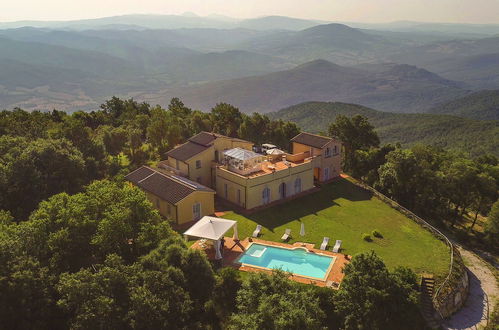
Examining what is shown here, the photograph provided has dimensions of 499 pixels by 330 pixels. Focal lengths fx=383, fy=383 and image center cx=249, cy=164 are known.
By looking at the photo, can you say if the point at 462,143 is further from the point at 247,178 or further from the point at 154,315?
the point at 154,315

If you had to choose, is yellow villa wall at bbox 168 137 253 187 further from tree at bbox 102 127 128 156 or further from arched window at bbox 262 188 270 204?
tree at bbox 102 127 128 156

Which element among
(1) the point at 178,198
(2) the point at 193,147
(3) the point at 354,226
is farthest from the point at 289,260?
(2) the point at 193,147

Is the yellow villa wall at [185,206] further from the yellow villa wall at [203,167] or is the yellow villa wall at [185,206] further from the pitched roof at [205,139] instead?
the pitched roof at [205,139]

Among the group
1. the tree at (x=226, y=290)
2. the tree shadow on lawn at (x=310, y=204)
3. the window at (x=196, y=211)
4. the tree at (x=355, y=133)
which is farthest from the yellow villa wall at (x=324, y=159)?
the tree at (x=226, y=290)

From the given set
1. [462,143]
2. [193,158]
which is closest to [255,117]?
[193,158]

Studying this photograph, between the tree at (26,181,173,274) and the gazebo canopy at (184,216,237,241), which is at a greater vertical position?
the tree at (26,181,173,274)

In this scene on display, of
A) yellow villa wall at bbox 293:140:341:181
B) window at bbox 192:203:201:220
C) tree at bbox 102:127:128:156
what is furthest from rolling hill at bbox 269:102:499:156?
window at bbox 192:203:201:220
